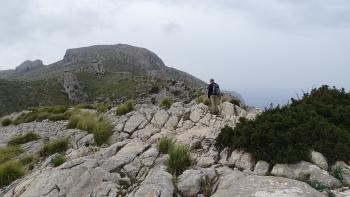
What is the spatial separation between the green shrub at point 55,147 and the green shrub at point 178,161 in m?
10.0

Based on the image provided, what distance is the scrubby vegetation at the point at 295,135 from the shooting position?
549 inches

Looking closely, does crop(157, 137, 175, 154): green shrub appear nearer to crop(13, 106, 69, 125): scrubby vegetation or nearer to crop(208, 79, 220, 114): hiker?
crop(208, 79, 220, 114): hiker

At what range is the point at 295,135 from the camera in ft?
47.9

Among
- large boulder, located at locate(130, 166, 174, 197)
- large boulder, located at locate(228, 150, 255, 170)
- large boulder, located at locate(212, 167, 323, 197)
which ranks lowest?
large boulder, located at locate(130, 166, 174, 197)

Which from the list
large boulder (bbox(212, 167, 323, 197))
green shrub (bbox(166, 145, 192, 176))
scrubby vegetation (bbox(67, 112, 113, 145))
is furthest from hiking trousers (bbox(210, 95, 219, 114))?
large boulder (bbox(212, 167, 323, 197))

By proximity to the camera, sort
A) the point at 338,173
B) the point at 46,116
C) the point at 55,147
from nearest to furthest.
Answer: the point at 338,173, the point at 55,147, the point at 46,116

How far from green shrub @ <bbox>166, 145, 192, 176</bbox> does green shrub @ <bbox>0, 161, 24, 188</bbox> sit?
790 cm

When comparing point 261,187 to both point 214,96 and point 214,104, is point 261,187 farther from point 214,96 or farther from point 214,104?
point 214,104

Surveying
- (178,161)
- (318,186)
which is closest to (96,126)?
(178,161)

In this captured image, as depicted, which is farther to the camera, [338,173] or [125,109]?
[125,109]

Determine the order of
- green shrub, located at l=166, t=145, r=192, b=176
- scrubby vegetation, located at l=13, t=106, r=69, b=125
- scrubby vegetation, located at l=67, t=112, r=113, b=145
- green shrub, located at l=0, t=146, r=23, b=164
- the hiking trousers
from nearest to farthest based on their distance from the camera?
green shrub, located at l=166, t=145, r=192, b=176 < green shrub, located at l=0, t=146, r=23, b=164 < scrubby vegetation, located at l=67, t=112, r=113, b=145 < the hiking trousers < scrubby vegetation, located at l=13, t=106, r=69, b=125

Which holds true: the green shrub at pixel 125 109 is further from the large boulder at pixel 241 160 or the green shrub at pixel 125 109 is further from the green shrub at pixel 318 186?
the green shrub at pixel 318 186

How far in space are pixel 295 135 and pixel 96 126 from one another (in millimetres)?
13080

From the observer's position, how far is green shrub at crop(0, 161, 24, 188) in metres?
18.4
